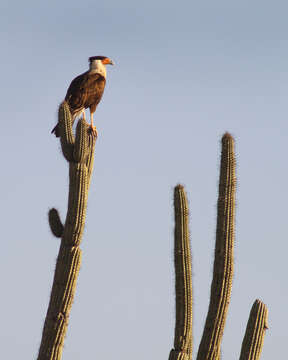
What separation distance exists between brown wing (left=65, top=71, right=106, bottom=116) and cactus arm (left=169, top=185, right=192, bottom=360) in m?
4.18

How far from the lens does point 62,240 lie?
8.97 metres

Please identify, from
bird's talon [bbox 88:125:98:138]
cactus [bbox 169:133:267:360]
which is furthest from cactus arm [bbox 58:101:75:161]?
cactus [bbox 169:133:267:360]

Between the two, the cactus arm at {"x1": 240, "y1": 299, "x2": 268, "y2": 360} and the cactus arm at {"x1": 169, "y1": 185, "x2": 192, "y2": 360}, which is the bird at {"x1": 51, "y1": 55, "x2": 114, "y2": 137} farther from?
the cactus arm at {"x1": 240, "y1": 299, "x2": 268, "y2": 360}

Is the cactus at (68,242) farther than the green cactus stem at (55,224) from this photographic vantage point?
No

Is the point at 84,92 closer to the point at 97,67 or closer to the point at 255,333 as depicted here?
the point at 97,67

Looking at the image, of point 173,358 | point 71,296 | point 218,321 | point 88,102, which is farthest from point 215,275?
point 88,102

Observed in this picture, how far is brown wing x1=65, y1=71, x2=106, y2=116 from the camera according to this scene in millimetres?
12133

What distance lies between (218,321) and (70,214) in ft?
7.06

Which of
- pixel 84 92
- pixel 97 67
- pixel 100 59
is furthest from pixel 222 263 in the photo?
pixel 100 59

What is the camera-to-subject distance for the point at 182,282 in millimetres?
8180

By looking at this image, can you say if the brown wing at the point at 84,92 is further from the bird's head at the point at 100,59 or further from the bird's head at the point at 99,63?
the bird's head at the point at 100,59

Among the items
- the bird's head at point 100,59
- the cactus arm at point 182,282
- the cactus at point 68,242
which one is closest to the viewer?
the cactus arm at point 182,282

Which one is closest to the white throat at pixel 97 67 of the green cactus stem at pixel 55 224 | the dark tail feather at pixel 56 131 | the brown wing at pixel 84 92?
the brown wing at pixel 84 92

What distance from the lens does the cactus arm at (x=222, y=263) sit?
783cm
